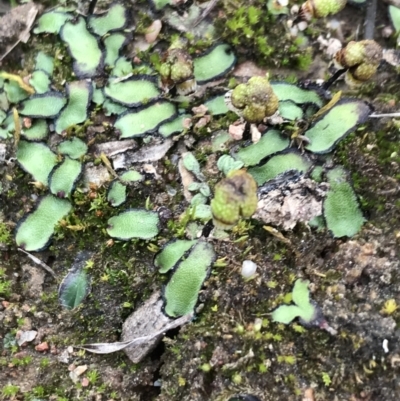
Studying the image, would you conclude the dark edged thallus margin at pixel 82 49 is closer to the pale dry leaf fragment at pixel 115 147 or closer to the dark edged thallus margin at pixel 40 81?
the dark edged thallus margin at pixel 40 81

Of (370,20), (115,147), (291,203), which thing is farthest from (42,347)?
(370,20)

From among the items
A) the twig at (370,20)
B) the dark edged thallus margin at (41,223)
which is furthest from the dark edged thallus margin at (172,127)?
the twig at (370,20)

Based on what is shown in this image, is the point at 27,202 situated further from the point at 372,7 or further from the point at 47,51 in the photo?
the point at 372,7

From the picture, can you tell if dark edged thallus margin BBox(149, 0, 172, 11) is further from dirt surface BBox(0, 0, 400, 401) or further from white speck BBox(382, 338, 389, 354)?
white speck BBox(382, 338, 389, 354)

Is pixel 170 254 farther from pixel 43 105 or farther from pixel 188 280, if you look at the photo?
pixel 43 105

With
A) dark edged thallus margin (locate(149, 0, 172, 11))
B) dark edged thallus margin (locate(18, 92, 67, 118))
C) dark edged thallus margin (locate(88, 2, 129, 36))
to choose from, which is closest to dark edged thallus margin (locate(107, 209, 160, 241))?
dark edged thallus margin (locate(18, 92, 67, 118))
